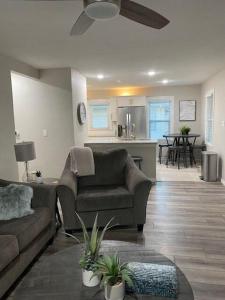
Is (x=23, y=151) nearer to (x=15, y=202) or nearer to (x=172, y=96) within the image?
(x=15, y=202)

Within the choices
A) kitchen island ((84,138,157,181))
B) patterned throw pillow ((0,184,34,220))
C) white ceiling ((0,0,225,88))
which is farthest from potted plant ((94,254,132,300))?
kitchen island ((84,138,157,181))

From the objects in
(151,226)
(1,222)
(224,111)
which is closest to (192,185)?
(224,111)

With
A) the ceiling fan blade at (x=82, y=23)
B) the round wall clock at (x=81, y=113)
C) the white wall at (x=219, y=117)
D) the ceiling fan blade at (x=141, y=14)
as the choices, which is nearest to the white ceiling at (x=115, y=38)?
the ceiling fan blade at (x=82, y=23)

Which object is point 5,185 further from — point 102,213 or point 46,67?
point 46,67

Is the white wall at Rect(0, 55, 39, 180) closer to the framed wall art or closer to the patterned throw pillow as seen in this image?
the patterned throw pillow

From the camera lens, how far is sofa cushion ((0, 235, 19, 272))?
1874 mm

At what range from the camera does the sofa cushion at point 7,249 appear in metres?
1.87

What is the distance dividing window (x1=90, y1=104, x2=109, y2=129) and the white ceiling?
3.31 metres

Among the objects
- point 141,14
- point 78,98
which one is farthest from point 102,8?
point 78,98

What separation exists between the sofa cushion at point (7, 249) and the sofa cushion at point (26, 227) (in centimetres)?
8

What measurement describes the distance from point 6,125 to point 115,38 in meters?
1.94

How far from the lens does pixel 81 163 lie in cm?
348

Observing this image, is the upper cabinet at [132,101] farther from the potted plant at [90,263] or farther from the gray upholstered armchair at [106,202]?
the potted plant at [90,263]

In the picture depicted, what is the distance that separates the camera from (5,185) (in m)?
2.83
